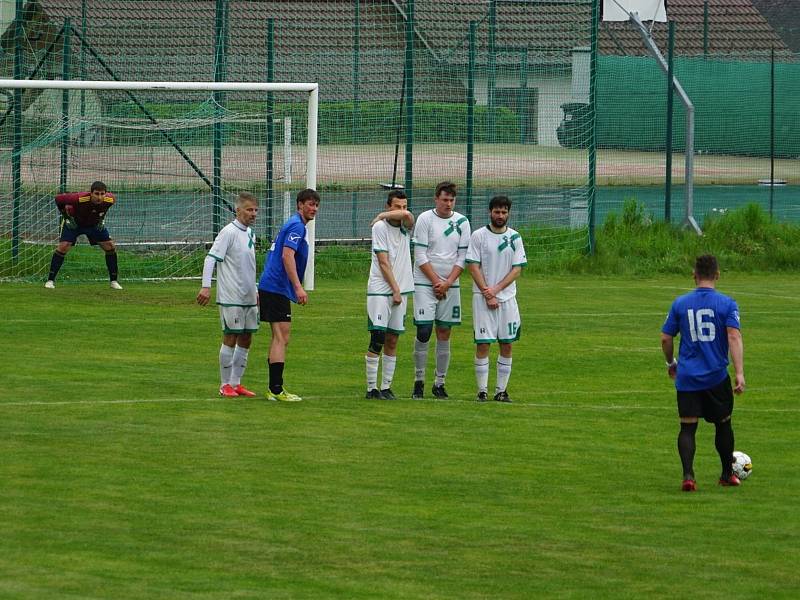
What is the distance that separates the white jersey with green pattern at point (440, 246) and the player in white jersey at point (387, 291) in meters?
0.16

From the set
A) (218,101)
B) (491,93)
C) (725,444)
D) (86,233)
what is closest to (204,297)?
(725,444)

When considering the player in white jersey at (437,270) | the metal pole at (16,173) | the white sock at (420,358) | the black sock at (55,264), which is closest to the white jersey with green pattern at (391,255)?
the player in white jersey at (437,270)

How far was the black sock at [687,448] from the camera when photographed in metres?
10.4

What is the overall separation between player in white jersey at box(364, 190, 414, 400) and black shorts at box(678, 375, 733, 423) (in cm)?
432

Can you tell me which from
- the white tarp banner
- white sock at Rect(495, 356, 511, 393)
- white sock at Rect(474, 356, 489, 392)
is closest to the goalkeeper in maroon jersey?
white sock at Rect(474, 356, 489, 392)

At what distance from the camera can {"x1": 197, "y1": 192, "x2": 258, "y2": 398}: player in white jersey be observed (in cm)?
1431

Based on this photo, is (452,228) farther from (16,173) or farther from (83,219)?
(16,173)

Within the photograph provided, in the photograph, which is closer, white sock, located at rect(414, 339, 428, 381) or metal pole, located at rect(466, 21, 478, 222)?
white sock, located at rect(414, 339, 428, 381)

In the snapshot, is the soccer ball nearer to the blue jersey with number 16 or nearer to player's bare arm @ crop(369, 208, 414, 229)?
the blue jersey with number 16

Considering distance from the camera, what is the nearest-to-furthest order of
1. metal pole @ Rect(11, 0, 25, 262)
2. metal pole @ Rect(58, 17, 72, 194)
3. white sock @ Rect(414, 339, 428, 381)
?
white sock @ Rect(414, 339, 428, 381) → metal pole @ Rect(11, 0, 25, 262) → metal pole @ Rect(58, 17, 72, 194)

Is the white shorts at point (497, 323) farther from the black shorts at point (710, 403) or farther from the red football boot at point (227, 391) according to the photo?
the black shorts at point (710, 403)

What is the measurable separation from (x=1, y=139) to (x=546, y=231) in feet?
31.7

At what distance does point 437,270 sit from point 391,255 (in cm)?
50

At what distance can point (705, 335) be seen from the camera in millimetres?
10453
